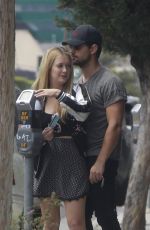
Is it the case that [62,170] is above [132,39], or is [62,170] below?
below

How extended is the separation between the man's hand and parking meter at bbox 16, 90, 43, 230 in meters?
0.42

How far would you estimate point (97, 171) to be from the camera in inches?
212

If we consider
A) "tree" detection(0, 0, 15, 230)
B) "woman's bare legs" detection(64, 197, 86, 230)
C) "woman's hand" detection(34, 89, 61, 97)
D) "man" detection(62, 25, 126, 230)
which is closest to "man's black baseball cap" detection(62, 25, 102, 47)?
"man" detection(62, 25, 126, 230)

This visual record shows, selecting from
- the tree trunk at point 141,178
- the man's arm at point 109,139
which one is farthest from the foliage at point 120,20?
the man's arm at point 109,139

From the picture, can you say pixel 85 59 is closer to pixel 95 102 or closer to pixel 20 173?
pixel 95 102

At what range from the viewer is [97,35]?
5676 mm

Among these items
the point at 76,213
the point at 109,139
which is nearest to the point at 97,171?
the point at 109,139

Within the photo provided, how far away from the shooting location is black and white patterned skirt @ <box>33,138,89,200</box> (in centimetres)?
548

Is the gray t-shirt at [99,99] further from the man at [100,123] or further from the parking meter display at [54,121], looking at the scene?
the parking meter display at [54,121]

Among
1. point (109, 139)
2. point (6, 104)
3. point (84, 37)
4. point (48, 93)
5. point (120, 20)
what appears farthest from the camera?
point (120, 20)

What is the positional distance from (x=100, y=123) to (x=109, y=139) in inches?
8.4

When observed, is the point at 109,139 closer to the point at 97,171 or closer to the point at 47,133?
the point at 97,171

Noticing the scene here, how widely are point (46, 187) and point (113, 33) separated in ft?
6.33

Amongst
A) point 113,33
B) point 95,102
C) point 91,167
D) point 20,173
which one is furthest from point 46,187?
point 20,173
